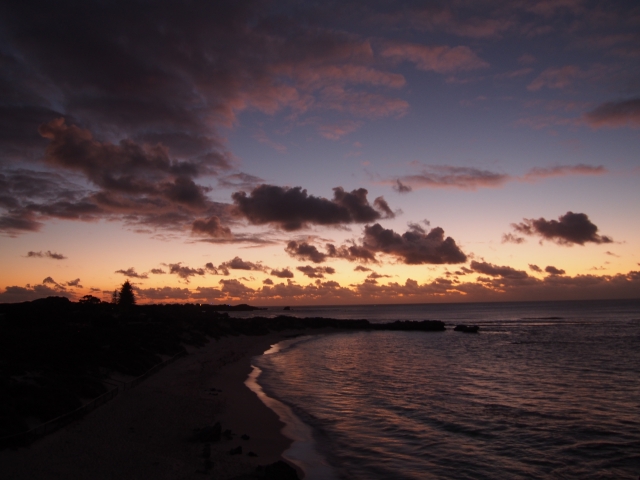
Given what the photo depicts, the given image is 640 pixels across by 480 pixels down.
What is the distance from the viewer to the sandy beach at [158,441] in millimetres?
13055

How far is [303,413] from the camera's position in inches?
898

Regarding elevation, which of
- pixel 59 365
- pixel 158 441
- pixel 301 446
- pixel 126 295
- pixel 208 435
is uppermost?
pixel 126 295

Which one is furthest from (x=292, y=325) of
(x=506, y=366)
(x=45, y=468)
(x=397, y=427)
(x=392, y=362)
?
(x=45, y=468)

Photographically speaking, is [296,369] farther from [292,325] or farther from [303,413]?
[292,325]

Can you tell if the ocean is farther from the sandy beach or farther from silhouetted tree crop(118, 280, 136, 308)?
silhouetted tree crop(118, 280, 136, 308)

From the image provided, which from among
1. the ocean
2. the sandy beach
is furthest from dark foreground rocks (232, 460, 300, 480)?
the ocean

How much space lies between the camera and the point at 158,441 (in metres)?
16.2

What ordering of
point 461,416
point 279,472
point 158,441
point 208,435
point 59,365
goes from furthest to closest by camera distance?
point 59,365
point 461,416
point 208,435
point 158,441
point 279,472

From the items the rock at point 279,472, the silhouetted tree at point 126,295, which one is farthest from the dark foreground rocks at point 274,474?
the silhouetted tree at point 126,295

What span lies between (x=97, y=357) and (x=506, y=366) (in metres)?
36.4

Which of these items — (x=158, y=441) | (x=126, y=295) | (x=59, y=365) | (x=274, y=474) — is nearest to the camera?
(x=274, y=474)

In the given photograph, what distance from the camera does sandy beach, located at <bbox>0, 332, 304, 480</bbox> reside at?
42.8 feet

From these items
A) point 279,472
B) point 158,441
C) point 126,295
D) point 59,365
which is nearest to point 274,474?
point 279,472

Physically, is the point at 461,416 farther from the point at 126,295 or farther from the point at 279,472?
the point at 126,295
